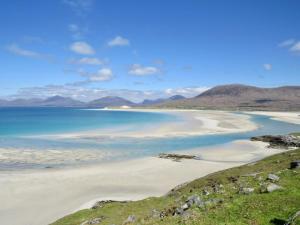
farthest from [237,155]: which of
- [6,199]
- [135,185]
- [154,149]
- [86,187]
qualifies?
[6,199]

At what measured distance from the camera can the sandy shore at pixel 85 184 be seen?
2709 cm

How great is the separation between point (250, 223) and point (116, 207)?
11.6 metres

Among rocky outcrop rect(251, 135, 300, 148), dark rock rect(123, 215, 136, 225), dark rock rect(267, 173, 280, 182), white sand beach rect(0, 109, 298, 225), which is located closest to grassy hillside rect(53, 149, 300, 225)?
dark rock rect(123, 215, 136, 225)

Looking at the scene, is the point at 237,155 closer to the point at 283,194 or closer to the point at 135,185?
the point at 135,185

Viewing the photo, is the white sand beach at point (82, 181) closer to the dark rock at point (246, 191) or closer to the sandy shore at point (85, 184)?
the sandy shore at point (85, 184)

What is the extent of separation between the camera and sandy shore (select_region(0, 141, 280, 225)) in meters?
27.1

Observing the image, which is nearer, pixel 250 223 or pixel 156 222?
pixel 250 223

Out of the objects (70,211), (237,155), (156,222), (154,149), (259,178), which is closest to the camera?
(156,222)

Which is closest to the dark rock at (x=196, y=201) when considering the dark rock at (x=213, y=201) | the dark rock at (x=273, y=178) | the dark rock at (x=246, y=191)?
the dark rock at (x=213, y=201)

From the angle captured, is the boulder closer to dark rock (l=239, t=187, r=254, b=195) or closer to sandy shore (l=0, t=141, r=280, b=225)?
dark rock (l=239, t=187, r=254, b=195)

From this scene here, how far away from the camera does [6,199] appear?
29.8 meters

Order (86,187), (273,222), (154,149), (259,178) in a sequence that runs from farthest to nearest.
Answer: (154,149)
(86,187)
(259,178)
(273,222)

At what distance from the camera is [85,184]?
34.8m

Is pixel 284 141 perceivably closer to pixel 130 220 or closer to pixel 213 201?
pixel 213 201
